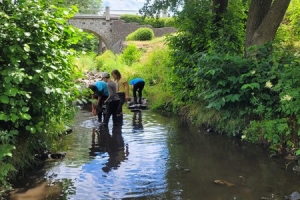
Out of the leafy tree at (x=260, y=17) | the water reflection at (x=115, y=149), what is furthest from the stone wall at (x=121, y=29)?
the water reflection at (x=115, y=149)

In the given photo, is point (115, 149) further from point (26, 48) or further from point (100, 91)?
point (26, 48)

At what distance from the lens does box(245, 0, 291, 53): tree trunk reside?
10.5 meters

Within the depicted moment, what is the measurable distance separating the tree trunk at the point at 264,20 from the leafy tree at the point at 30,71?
5.86m

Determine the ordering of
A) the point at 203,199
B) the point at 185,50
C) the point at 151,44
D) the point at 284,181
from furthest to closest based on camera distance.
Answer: the point at 151,44
the point at 185,50
the point at 284,181
the point at 203,199

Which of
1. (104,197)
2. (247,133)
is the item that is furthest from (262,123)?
(104,197)

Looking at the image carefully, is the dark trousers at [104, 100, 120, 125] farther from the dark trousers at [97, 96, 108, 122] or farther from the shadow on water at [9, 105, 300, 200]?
the shadow on water at [9, 105, 300, 200]

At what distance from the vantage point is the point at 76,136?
1040cm

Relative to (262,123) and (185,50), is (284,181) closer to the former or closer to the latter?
(262,123)

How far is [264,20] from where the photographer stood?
1076 cm

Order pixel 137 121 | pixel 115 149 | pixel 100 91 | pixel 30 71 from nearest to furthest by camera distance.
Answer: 1. pixel 30 71
2. pixel 115 149
3. pixel 100 91
4. pixel 137 121

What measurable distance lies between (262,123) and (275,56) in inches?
76.1

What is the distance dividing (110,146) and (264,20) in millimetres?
5686

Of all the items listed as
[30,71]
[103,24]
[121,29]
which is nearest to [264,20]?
[30,71]

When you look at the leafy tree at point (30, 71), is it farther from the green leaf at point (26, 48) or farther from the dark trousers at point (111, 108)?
the dark trousers at point (111, 108)
